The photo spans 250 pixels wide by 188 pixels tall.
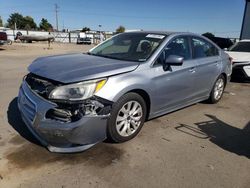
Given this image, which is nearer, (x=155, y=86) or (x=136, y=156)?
(x=136, y=156)

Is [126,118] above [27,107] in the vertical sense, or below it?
below

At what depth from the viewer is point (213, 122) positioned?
5.10 m

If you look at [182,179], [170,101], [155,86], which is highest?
[155,86]

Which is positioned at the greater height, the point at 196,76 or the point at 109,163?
the point at 196,76

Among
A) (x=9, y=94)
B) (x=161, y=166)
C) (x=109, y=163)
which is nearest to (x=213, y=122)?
(x=161, y=166)

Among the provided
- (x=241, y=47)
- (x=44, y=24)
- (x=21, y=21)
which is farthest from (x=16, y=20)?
(x=241, y=47)

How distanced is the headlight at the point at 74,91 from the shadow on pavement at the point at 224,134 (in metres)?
1.91

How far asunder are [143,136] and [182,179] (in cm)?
122

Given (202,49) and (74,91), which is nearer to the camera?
(74,91)

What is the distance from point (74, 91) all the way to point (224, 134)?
8.56ft

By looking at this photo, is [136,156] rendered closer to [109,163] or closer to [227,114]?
[109,163]

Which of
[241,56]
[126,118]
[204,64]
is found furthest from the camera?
[241,56]

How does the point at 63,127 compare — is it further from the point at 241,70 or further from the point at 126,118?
the point at 241,70

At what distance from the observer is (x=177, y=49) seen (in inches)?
189
